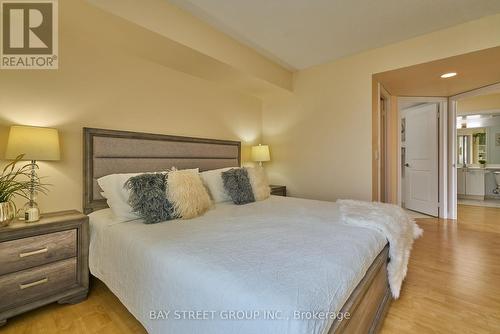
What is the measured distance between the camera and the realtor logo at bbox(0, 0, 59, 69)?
5.93 feet

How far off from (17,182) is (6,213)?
30 cm

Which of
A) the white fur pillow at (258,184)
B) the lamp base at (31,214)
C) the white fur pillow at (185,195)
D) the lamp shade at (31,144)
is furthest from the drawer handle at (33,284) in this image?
the white fur pillow at (258,184)

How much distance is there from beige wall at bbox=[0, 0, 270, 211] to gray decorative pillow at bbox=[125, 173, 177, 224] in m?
0.72

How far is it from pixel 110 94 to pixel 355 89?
2.96 meters

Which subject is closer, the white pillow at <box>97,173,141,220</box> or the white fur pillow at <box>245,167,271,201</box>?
the white pillow at <box>97,173,141,220</box>

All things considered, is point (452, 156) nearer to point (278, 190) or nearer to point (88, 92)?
point (278, 190)

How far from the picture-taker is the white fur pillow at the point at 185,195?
1855 millimetres

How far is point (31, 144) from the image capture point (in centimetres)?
166

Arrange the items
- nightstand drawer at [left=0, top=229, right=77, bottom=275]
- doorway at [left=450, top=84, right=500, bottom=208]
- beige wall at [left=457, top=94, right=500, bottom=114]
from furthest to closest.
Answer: doorway at [left=450, top=84, right=500, bottom=208], beige wall at [left=457, top=94, right=500, bottom=114], nightstand drawer at [left=0, top=229, right=77, bottom=275]

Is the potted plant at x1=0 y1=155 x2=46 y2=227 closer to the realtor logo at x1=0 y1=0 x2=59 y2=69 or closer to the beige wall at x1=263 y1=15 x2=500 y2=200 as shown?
the realtor logo at x1=0 y1=0 x2=59 y2=69

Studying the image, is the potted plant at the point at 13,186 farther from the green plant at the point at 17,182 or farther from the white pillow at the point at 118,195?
the white pillow at the point at 118,195

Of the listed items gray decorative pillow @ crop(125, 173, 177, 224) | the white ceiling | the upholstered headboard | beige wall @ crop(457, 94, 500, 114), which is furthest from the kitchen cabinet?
gray decorative pillow @ crop(125, 173, 177, 224)

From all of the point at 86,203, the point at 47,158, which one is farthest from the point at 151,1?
the point at 86,203

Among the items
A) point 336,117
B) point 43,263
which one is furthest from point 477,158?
point 43,263
